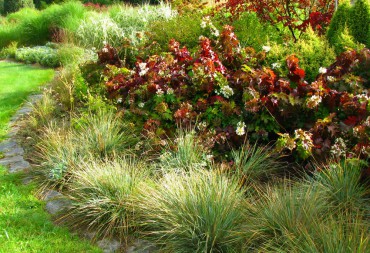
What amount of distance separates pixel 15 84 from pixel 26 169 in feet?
16.8

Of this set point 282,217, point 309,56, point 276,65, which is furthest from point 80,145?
point 309,56

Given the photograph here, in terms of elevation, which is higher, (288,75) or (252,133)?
(288,75)

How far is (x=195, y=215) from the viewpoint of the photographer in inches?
132

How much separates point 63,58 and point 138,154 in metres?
6.51

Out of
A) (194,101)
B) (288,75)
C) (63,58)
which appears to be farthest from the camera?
(63,58)

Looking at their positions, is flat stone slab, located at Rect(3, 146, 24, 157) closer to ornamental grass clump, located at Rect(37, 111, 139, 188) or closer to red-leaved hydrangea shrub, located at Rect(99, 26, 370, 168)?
ornamental grass clump, located at Rect(37, 111, 139, 188)

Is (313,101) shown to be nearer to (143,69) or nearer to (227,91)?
(227,91)

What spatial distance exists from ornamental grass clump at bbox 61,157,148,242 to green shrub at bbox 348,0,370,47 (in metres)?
3.36

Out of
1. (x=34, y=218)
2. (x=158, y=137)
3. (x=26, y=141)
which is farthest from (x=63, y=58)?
(x=34, y=218)

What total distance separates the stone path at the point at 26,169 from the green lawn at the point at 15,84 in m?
0.16

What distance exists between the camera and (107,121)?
5500 millimetres

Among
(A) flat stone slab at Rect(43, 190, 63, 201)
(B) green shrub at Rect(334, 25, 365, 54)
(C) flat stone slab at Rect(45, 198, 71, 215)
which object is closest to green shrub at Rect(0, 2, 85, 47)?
(B) green shrub at Rect(334, 25, 365, 54)

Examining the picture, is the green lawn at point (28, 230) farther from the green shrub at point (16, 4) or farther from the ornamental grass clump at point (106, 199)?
the green shrub at point (16, 4)

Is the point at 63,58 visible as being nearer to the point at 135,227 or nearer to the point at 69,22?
the point at 69,22
